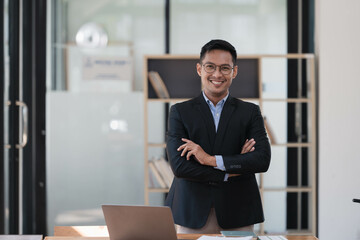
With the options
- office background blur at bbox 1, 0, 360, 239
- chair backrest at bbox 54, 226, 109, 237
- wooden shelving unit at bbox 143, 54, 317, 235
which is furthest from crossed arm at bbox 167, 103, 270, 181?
office background blur at bbox 1, 0, 360, 239

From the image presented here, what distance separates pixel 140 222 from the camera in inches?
84.1

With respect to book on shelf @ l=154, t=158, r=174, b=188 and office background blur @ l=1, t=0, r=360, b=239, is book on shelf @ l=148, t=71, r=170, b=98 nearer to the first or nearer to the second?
office background blur @ l=1, t=0, r=360, b=239

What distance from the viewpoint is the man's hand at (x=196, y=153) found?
112 inches

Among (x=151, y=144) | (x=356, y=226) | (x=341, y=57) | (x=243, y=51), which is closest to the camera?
(x=356, y=226)

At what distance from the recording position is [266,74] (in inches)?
210

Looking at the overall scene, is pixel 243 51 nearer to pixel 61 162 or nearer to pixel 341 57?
pixel 341 57

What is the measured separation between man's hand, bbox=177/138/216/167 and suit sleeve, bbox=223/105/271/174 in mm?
71

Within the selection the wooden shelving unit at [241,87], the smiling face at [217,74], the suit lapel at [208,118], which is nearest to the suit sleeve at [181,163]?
the suit lapel at [208,118]

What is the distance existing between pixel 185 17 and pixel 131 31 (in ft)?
1.67

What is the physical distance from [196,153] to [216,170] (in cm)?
13

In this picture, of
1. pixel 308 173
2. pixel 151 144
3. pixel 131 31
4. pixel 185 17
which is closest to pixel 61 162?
pixel 151 144

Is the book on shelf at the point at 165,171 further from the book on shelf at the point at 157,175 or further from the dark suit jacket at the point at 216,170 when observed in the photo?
the dark suit jacket at the point at 216,170

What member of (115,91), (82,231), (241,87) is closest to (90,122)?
(115,91)

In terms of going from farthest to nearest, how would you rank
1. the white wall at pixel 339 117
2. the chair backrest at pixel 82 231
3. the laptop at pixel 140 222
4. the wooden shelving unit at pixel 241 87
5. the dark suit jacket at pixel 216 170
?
the wooden shelving unit at pixel 241 87, the white wall at pixel 339 117, the dark suit jacket at pixel 216 170, the chair backrest at pixel 82 231, the laptop at pixel 140 222
